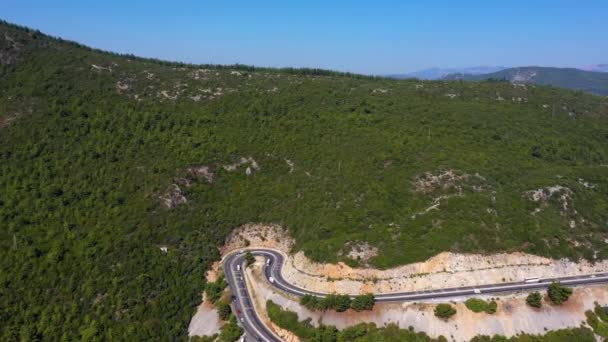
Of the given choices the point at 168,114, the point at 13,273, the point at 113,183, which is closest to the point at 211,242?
Answer: the point at 113,183

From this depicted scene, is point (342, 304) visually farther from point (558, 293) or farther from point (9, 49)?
point (9, 49)

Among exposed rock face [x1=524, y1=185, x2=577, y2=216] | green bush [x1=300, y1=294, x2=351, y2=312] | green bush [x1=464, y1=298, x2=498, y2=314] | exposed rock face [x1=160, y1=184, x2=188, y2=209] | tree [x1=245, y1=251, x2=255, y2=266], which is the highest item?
exposed rock face [x1=524, y1=185, x2=577, y2=216]

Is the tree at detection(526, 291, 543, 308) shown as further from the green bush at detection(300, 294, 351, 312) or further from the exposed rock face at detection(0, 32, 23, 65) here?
the exposed rock face at detection(0, 32, 23, 65)

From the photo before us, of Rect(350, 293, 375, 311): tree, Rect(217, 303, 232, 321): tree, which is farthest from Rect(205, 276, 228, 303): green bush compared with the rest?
Rect(350, 293, 375, 311): tree

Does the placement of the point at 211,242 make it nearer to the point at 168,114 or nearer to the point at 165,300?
the point at 165,300

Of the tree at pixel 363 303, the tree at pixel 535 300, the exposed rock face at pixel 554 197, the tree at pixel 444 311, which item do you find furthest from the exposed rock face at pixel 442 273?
the exposed rock face at pixel 554 197

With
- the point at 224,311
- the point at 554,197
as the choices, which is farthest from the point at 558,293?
the point at 224,311

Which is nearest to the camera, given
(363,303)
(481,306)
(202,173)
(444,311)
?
(444,311)
